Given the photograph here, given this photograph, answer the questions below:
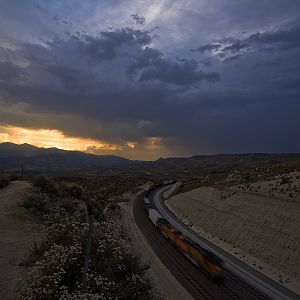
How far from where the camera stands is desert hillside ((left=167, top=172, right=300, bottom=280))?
3481 cm

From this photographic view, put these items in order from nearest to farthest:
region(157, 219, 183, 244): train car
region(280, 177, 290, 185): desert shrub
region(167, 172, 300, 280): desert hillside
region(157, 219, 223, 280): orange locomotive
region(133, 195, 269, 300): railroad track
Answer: region(133, 195, 269, 300): railroad track, region(157, 219, 223, 280): orange locomotive, region(167, 172, 300, 280): desert hillside, region(157, 219, 183, 244): train car, region(280, 177, 290, 185): desert shrub

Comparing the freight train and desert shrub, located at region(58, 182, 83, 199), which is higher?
desert shrub, located at region(58, 182, 83, 199)

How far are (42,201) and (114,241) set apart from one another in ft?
54.3

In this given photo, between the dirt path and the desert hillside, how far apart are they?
20388 millimetres

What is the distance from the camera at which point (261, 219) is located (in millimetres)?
41625

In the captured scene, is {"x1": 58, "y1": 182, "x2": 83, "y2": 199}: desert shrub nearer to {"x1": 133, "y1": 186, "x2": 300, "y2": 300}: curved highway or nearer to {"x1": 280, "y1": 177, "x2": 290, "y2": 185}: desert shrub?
{"x1": 133, "y1": 186, "x2": 300, "y2": 300}: curved highway

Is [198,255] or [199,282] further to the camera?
[198,255]

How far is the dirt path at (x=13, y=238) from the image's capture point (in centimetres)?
1552

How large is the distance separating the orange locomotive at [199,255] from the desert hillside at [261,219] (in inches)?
268

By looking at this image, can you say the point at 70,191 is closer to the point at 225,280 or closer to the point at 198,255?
the point at 198,255

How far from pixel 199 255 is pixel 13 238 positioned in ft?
47.8

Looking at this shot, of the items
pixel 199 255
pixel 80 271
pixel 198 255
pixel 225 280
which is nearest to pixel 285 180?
pixel 198 255

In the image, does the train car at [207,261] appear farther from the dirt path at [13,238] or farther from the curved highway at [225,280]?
the dirt path at [13,238]

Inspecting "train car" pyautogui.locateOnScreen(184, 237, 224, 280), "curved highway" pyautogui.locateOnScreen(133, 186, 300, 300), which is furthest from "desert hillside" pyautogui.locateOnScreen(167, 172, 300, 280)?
"train car" pyautogui.locateOnScreen(184, 237, 224, 280)
